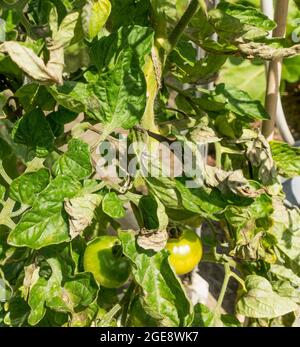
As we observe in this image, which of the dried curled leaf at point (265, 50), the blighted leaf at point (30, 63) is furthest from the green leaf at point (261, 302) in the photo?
the blighted leaf at point (30, 63)

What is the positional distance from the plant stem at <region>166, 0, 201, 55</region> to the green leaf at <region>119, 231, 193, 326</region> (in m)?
0.28

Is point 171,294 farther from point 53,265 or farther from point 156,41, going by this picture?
point 156,41

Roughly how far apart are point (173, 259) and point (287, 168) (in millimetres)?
240

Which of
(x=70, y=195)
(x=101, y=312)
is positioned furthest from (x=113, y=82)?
(x=101, y=312)

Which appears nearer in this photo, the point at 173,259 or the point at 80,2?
the point at 80,2

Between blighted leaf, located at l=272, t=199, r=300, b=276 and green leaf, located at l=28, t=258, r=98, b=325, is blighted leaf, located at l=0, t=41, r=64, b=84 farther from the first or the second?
blighted leaf, located at l=272, t=199, r=300, b=276

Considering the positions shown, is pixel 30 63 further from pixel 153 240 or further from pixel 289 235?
pixel 289 235

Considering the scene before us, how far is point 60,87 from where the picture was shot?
785 mm

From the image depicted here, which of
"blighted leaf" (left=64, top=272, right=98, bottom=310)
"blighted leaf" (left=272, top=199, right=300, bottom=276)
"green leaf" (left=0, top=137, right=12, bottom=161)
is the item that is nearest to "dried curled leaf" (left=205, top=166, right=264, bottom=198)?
"blighted leaf" (left=272, top=199, right=300, bottom=276)

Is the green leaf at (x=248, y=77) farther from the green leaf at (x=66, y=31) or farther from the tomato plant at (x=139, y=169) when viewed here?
the green leaf at (x=66, y=31)

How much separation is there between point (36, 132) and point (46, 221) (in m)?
0.14

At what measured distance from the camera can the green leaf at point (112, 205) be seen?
79 centimetres

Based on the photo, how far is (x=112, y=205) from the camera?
80 centimetres

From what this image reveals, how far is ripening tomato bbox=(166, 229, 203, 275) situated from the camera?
3.15 feet
